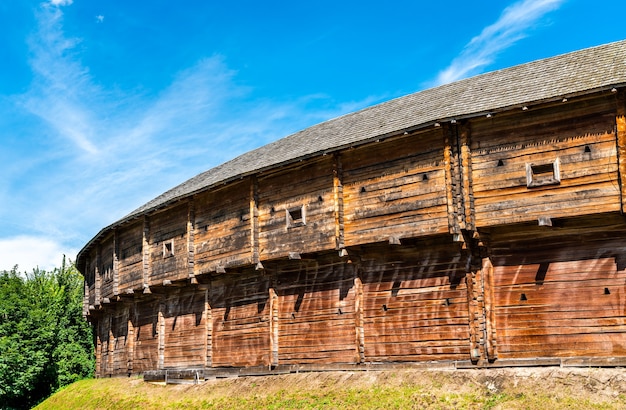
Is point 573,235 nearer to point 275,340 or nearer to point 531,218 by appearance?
point 531,218

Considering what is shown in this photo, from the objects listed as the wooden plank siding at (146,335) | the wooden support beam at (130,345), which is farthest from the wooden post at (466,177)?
the wooden support beam at (130,345)

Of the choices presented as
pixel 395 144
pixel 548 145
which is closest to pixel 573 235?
pixel 548 145

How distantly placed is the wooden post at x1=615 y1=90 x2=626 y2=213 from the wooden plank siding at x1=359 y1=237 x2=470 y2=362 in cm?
458

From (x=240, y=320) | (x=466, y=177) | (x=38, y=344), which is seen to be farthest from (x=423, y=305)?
(x=38, y=344)

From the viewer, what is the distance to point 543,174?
705 inches

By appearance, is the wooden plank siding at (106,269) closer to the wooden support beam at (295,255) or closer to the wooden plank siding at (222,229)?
the wooden plank siding at (222,229)

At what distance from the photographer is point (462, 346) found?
62.4 feet

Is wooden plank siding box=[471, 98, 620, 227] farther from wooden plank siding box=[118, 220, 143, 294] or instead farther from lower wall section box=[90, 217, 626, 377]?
wooden plank siding box=[118, 220, 143, 294]

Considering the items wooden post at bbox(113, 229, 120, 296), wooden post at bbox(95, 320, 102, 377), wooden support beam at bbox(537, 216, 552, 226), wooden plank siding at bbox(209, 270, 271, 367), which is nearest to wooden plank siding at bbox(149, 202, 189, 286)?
wooden plank siding at bbox(209, 270, 271, 367)

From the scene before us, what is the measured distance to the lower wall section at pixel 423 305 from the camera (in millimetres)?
17562

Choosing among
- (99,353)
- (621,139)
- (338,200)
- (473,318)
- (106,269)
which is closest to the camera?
(621,139)

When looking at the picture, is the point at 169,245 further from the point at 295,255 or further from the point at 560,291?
the point at 560,291

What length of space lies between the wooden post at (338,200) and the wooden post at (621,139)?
784cm

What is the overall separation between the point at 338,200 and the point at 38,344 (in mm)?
27305
